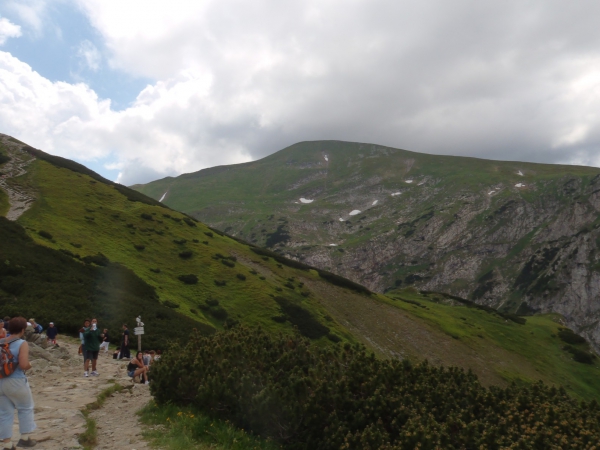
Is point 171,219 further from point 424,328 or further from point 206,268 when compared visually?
point 424,328

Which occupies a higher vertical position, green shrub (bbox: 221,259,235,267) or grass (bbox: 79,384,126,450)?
green shrub (bbox: 221,259,235,267)

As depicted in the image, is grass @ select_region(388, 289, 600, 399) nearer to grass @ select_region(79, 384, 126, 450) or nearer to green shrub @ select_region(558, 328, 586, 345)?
green shrub @ select_region(558, 328, 586, 345)

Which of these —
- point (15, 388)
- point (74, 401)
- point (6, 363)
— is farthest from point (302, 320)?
point (6, 363)

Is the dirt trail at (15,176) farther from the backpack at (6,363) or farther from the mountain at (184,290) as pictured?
the backpack at (6,363)

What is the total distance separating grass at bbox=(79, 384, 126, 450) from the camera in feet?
33.2

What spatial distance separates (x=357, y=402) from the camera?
11617 millimetres

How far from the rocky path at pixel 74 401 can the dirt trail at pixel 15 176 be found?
3866cm

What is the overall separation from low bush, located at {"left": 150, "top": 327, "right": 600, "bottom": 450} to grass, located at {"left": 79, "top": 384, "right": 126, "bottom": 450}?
6.92 ft

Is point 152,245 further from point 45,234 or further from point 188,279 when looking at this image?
point 45,234

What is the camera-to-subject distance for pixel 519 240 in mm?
186250

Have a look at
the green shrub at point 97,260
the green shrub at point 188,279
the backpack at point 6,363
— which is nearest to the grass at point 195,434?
the backpack at point 6,363

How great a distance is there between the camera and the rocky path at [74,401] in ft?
33.8

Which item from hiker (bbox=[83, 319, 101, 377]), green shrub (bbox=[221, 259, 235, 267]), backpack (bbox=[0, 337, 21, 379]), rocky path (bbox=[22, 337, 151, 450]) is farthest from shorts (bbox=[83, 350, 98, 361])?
green shrub (bbox=[221, 259, 235, 267])

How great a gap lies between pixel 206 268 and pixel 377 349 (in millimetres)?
27069
